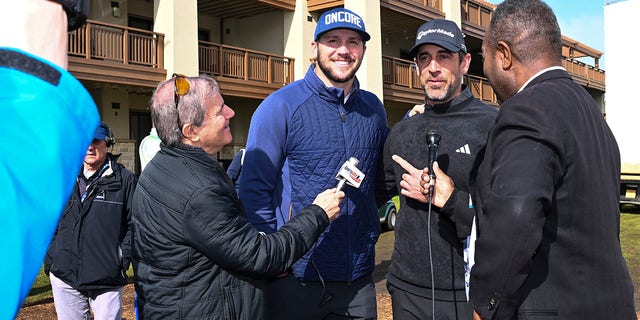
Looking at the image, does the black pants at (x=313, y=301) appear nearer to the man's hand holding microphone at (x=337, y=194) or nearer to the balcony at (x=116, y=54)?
the man's hand holding microphone at (x=337, y=194)

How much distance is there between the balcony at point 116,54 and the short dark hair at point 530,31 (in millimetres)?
13020

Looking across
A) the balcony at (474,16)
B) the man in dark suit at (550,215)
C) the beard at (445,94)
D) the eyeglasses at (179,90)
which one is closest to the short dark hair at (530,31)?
the man in dark suit at (550,215)

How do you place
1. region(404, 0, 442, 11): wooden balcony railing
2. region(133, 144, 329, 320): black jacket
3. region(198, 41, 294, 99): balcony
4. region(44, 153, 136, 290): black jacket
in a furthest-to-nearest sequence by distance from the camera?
region(404, 0, 442, 11): wooden balcony railing, region(198, 41, 294, 99): balcony, region(44, 153, 136, 290): black jacket, region(133, 144, 329, 320): black jacket

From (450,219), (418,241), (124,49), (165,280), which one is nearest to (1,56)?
(165,280)

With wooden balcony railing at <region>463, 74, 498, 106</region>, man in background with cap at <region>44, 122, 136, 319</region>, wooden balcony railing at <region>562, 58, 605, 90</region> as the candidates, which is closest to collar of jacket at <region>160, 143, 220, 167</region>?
man in background with cap at <region>44, 122, 136, 319</region>

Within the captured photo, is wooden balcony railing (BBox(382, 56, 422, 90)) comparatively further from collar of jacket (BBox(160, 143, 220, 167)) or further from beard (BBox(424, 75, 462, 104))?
collar of jacket (BBox(160, 143, 220, 167))

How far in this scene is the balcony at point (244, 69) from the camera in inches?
674

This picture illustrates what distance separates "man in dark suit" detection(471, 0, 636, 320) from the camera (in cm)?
195

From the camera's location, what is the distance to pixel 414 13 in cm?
2105

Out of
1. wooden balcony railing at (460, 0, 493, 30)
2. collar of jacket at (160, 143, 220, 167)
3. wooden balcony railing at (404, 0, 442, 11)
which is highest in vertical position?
wooden balcony railing at (460, 0, 493, 30)

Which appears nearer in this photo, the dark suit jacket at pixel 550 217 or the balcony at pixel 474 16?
the dark suit jacket at pixel 550 217

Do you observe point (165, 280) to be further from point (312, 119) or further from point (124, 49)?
point (124, 49)

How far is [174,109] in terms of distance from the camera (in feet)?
8.83

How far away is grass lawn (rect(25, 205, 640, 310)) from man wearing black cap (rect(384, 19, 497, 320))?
212 inches
